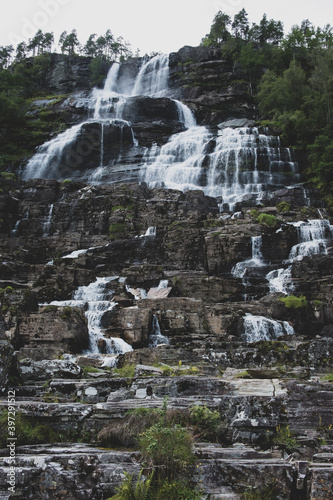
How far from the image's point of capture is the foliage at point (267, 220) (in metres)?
31.9

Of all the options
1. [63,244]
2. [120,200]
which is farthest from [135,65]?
[63,244]

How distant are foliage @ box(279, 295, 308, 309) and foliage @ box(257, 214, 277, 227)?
420 inches

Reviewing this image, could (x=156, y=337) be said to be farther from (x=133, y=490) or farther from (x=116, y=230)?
(x=116, y=230)

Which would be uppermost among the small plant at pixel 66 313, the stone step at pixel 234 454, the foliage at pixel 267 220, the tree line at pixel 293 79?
the tree line at pixel 293 79

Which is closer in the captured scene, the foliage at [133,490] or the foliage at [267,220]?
the foliage at [133,490]

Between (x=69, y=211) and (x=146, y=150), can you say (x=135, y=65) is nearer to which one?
(x=146, y=150)

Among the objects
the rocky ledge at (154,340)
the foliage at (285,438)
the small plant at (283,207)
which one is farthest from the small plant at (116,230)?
the foliage at (285,438)

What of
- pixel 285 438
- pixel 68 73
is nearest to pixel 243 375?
pixel 285 438

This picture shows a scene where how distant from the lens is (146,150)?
51281 mm

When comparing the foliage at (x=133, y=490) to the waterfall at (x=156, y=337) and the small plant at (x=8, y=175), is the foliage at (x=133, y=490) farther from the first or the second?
the small plant at (x=8, y=175)


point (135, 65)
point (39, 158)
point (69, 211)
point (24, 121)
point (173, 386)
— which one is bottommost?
point (173, 386)

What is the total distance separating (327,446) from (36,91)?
81002 mm

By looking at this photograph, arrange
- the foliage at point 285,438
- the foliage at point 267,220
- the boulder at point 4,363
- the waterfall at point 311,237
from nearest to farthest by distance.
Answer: the foliage at point 285,438 < the boulder at point 4,363 < the waterfall at point 311,237 < the foliage at point 267,220

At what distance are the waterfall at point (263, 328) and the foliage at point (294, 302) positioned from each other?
56.4 inches
